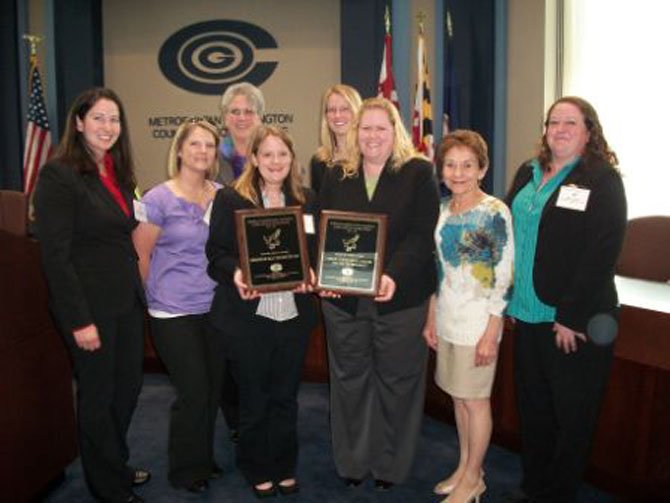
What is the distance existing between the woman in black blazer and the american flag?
13.1 feet

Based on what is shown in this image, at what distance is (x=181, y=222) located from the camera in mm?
2670

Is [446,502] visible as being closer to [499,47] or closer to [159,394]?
[159,394]

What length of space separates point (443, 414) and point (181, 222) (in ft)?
6.72

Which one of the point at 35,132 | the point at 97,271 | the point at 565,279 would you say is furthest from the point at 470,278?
the point at 35,132

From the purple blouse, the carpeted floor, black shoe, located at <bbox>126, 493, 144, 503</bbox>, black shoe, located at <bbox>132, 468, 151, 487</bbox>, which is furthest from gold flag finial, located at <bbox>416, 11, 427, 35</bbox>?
black shoe, located at <bbox>126, 493, 144, 503</bbox>

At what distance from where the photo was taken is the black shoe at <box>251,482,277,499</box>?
9.18 feet

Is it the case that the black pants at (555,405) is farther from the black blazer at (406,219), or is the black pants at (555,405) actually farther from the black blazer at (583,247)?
the black blazer at (406,219)

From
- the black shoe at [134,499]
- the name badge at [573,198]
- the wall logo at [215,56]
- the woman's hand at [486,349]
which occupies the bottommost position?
the black shoe at [134,499]

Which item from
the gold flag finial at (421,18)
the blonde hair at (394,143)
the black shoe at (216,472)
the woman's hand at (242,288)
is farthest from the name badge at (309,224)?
the gold flag finial at (421,18)

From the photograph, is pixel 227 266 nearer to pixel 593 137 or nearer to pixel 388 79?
pixel 593 137

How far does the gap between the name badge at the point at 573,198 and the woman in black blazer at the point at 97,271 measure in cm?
169

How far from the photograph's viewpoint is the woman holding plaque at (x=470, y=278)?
2426mm

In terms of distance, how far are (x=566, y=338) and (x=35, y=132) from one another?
5537mm

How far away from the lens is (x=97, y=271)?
7.88 ft
